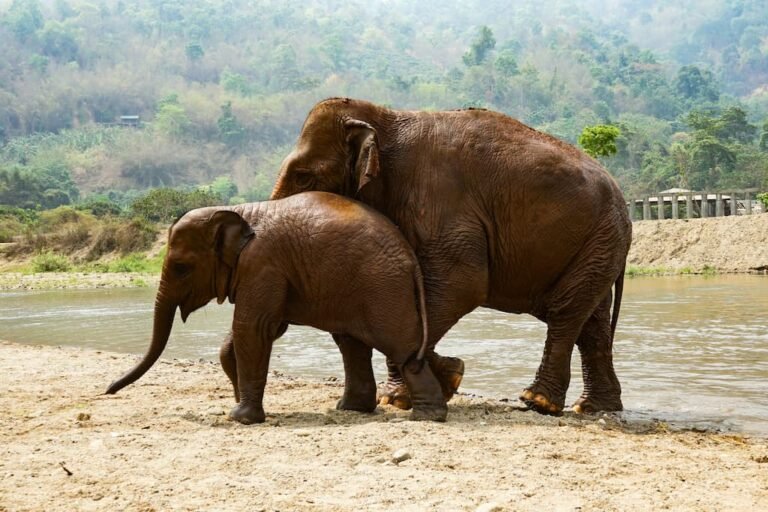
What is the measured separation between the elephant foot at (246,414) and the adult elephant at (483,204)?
Result: 46.3 inches

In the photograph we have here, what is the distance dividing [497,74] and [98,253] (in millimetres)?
136493

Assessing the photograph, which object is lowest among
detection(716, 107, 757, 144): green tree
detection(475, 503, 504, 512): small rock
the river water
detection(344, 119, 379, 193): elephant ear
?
the river water

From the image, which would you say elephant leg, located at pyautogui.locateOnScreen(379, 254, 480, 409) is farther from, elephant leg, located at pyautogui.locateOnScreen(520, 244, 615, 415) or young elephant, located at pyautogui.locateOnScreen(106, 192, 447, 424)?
elephant leg, located at pyautogui.locateOnScreen(520, 244, 615, 415)

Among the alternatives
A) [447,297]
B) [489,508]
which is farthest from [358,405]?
[489,508]

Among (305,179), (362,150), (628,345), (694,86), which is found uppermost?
(694,86)

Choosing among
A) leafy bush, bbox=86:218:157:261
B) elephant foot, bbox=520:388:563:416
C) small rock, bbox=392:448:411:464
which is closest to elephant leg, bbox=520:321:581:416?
elephant foot, bbox=520:388:563:416

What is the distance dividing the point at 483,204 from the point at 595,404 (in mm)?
1843

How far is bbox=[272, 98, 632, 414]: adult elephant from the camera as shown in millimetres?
6980

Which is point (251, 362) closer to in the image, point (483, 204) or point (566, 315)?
point (483, 204)

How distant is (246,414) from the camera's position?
671 cm

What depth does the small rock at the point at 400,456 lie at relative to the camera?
525 cm

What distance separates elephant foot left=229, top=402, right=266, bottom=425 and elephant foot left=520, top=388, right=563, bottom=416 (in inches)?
74.2

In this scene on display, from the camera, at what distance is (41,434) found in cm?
622

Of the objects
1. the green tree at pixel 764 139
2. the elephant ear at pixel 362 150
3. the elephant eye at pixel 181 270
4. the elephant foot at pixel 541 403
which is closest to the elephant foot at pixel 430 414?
the elephant foot at pixel 541 403
